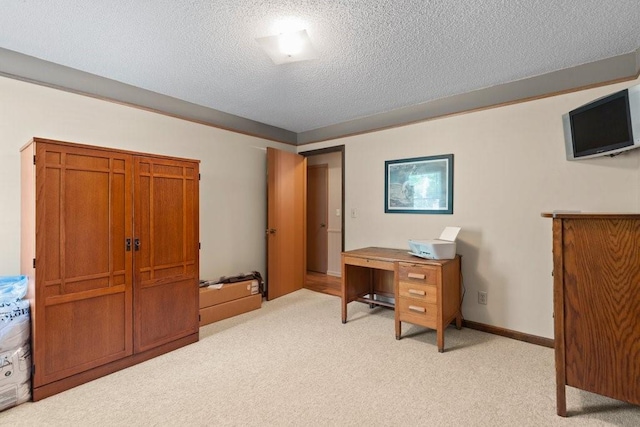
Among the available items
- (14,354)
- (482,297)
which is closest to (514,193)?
(482,297)

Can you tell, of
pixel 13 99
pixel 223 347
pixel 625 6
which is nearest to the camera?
pixel 625 6

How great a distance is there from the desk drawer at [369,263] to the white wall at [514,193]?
2.35ft

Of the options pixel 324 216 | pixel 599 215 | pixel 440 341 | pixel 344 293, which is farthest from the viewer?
pixel 324 216

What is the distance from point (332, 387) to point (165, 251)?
173cm

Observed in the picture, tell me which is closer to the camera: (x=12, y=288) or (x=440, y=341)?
(x=12, y=288)

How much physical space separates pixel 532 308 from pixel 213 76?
3589 mm

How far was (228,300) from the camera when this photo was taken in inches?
130

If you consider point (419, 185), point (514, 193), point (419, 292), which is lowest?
point (419, 292)

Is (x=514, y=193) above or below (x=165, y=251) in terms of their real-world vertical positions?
above

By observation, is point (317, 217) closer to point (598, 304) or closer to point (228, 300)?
point (228, 300)

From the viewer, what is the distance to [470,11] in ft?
5.74

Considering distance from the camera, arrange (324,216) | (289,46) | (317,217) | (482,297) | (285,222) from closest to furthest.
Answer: (289,46)
(482,297)
(285,222)
(324,216)
(317,217)

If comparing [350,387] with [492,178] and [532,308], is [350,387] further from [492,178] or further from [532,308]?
[492,178]

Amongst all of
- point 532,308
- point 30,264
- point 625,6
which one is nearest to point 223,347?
point 30,264
